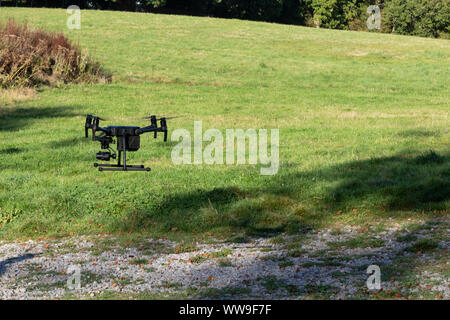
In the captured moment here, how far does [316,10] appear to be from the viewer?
105 meters

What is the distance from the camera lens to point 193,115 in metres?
28.1

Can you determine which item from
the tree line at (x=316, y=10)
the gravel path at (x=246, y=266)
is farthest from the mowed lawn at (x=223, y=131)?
the tree line at (x=316, y=10)

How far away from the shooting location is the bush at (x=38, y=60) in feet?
105

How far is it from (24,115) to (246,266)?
19876mm

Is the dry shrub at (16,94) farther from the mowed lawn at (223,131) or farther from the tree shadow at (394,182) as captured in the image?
the tree shadow at (394,182)

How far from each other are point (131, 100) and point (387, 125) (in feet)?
43.4

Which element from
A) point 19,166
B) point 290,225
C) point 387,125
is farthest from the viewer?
point 387,125

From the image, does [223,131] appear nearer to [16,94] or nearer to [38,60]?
[16,94]

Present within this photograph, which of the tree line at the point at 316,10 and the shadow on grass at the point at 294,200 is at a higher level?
the tree line at the point at 316,10

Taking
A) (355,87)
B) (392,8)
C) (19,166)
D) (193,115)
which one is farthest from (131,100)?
(392,8)

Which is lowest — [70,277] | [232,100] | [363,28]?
[70,277]

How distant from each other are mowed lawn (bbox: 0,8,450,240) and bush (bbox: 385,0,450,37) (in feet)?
164

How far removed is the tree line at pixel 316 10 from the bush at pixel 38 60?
52.3 meters
